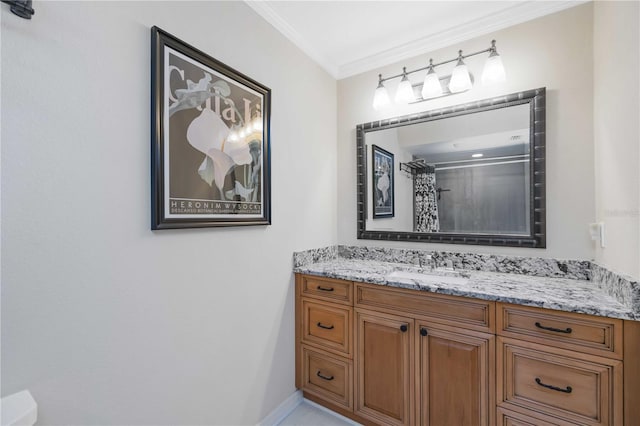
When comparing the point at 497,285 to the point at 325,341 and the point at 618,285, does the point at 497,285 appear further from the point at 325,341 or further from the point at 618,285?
the point at 325,341

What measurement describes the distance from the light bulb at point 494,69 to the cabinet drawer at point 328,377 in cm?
201

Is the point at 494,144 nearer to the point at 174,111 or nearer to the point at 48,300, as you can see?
the point at 174,111

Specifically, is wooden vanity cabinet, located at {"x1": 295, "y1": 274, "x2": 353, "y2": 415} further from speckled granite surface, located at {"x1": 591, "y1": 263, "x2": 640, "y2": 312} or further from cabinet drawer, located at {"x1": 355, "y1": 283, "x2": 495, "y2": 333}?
speckled granite surface, located at {"x1": 591, "y1": 263, "x2": 640, "y2": 312}

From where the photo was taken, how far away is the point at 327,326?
1.92 metres

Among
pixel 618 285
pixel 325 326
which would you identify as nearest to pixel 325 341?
pixel 325 326

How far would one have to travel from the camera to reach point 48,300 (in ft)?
3.05

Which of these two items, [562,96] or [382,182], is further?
[382,182]

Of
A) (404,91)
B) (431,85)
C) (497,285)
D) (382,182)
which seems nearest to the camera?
(497,285)

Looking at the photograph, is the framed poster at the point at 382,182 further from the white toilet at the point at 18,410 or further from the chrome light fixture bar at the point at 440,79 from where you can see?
the white toilet at the point at 18,410

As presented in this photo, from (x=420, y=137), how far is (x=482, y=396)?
1659 mm

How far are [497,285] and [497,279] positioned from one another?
0.16 meters

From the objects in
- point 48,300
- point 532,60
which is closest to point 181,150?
point 48,300

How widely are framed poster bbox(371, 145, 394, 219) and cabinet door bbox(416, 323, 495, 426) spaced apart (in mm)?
990

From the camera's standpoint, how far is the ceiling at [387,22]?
69.1 inches
